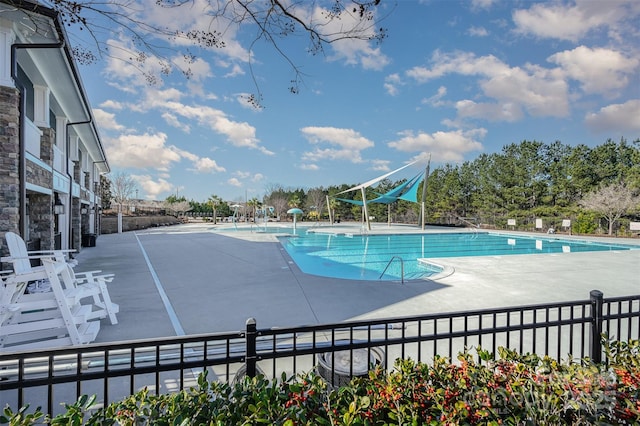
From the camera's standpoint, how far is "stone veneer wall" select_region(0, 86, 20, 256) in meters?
4.76

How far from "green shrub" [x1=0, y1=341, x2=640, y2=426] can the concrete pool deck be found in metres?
2.72

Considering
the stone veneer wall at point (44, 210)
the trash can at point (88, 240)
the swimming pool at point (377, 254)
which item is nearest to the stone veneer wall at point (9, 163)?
the stone veneer wall at point (44, 210)

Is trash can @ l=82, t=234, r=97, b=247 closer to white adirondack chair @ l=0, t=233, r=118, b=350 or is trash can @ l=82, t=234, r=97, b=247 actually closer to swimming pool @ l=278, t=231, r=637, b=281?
swimming pool @ l=278, t=231, r=637, b=281

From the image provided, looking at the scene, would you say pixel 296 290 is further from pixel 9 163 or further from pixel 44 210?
pixel 44 210

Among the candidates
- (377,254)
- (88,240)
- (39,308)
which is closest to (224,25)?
(39,308)

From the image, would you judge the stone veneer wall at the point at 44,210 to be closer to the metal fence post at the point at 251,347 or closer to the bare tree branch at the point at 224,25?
the bare tree branch at the point at 224,25

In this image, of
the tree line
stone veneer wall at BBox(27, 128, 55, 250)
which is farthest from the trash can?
the tree line

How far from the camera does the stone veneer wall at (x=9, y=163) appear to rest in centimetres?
476

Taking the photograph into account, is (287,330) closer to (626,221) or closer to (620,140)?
(626,221)

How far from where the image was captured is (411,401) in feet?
5.09

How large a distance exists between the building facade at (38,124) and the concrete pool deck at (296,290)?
6.03ft

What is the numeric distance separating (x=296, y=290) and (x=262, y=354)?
420 cm

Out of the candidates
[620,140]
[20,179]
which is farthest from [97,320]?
[620,140]

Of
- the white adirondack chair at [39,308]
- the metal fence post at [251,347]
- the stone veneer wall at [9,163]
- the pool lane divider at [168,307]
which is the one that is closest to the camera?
the metal fence post at [251,347]
